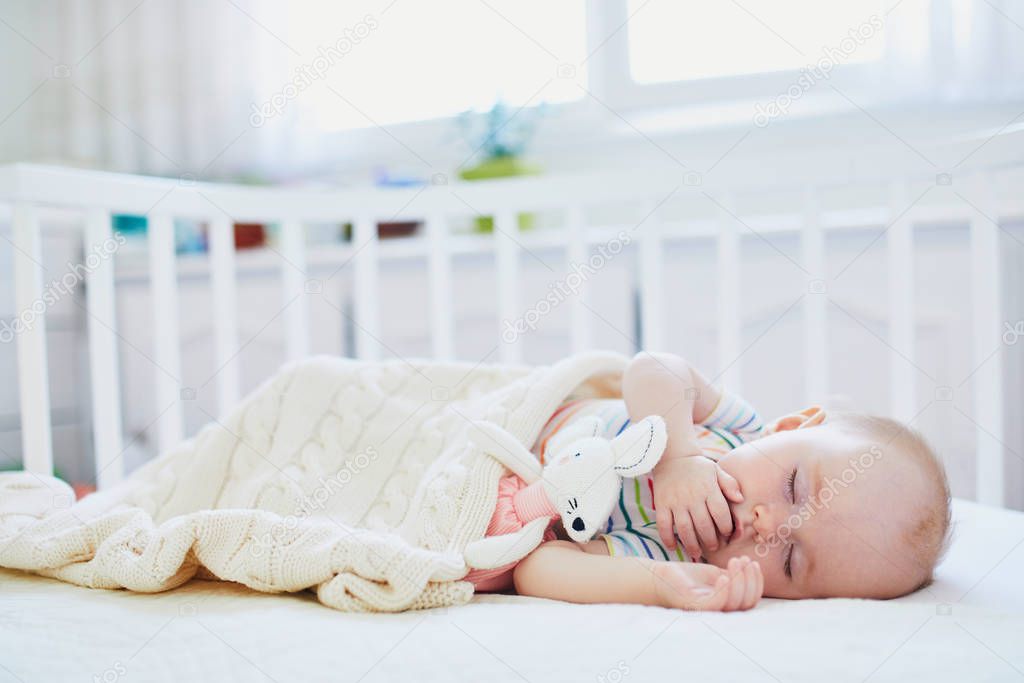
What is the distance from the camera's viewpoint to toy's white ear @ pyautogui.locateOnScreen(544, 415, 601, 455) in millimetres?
861

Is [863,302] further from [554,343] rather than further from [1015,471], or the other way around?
[554,343]

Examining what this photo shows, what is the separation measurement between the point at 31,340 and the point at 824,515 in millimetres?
896

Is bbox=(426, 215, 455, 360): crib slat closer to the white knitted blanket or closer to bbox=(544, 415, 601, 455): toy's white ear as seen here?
the white knitted blanket

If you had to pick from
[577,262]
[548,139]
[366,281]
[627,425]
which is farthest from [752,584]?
[548,139]

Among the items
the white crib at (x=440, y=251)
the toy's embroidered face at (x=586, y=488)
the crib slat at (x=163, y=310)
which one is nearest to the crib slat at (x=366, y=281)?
the white crib at (x=440, y=251)

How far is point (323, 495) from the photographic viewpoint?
0.96m

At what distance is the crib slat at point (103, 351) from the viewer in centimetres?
115

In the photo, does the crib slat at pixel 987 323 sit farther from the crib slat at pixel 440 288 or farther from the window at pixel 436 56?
the window at pixel 436 56

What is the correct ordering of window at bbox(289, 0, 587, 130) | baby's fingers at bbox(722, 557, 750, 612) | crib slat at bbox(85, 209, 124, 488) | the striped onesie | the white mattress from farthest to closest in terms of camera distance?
window at bbox(289, 0, 587, 130), crib slat at bbox(85, 209, 124, 488), the striped onesie, baby's fingers at bbox(722, 557, 750, 612), the white mattress

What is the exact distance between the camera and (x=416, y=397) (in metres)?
1.09

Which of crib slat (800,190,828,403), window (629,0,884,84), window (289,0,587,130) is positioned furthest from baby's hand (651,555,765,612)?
window (289,0,587,130)

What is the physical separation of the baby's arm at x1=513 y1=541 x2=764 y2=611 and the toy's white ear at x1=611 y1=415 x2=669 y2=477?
84 millimetres

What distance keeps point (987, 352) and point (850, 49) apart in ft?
2.23

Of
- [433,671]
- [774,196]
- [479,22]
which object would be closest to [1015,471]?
[774,196]
